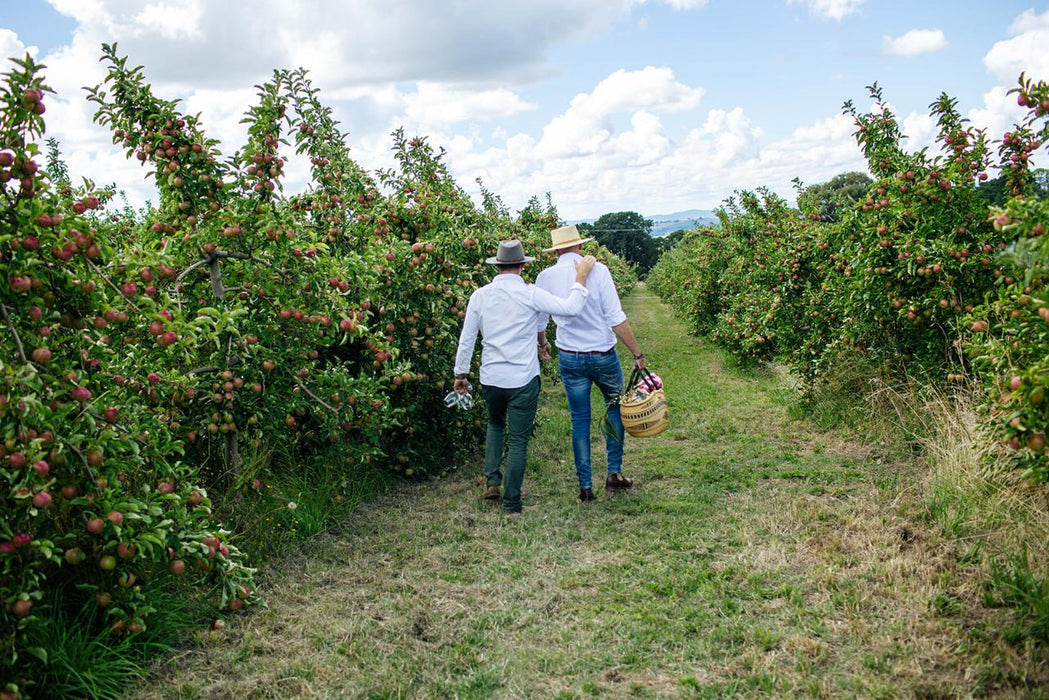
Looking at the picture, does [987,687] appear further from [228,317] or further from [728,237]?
[728,237]

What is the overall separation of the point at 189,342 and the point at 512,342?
2.56 metres

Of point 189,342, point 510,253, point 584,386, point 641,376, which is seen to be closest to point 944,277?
point 641,376

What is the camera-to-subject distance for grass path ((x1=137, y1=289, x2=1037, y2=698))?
340 centimetres

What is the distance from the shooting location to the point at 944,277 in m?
5.89

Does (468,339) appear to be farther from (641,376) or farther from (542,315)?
(641,376)

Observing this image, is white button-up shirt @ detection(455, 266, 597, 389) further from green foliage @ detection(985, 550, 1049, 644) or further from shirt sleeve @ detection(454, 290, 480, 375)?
green foliage @ detection(985, 550, 1049, 644)

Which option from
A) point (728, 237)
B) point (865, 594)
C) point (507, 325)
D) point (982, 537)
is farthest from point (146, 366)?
point (728, 237)

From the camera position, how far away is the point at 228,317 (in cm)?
381

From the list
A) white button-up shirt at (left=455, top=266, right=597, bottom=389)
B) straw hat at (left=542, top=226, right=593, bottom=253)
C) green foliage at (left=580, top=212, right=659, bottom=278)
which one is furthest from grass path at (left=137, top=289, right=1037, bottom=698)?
green foliage at (left=580, top=212, right=659, bottom=278)

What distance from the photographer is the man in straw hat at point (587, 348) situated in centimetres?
577

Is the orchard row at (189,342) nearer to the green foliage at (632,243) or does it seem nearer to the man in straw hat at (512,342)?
the man in straw hat at (512,342)

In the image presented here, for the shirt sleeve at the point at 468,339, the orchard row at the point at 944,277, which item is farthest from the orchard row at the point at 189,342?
the orchard row at the point at 944,277

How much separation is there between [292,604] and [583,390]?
265cm

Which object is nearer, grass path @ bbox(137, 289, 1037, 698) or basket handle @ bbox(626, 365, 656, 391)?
grass path @ bbox(137, 289, 1037, 698)
